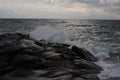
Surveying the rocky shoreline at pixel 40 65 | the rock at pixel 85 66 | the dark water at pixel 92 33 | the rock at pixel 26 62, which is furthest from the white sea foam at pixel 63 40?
the rock at pixel 26 62

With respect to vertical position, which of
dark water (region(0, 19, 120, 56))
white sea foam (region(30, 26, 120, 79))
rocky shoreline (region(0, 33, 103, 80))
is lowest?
dark water (region(0, 19, 120, 56))

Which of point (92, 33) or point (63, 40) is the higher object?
point (63, 40)

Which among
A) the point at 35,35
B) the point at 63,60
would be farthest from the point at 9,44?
the point at 35,35

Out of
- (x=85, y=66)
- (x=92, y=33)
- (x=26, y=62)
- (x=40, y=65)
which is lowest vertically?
(x=92, y=33)

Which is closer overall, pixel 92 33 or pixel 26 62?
pixel 26 62

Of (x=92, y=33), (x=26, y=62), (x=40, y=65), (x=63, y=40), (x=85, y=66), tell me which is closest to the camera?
(x=26, y=62)

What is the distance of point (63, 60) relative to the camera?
11352 millimetres

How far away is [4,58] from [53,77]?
2.78 meters

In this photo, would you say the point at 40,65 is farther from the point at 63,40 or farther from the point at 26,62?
the point at 63,40

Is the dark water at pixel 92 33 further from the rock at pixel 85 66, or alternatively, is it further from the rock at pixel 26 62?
the rock at pixel 26 62

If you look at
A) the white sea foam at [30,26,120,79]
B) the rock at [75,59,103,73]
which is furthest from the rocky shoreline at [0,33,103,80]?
the white sea foam at [30,26,120,79]

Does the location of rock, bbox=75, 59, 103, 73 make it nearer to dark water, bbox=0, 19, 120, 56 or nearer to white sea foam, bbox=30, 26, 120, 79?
white sea foam, bbox=30, 26, 120, 79

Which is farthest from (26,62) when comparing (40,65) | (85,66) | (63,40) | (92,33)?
(92,33)

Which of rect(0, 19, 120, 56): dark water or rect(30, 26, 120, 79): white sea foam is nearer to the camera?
rect(30, 26, 120, 79): white sea foam
